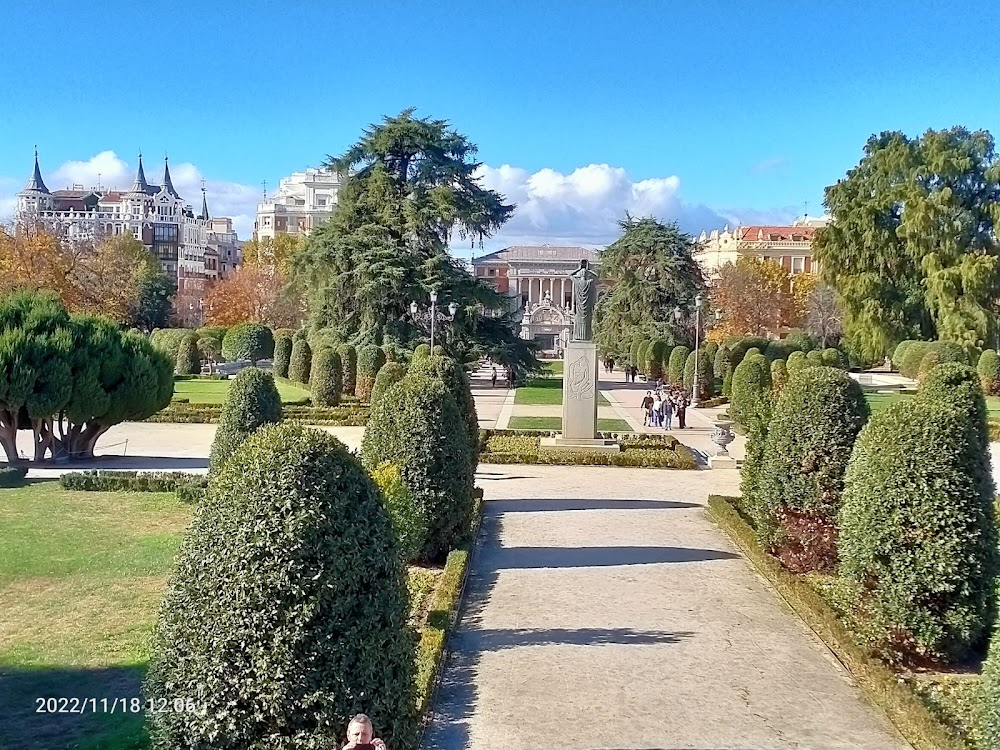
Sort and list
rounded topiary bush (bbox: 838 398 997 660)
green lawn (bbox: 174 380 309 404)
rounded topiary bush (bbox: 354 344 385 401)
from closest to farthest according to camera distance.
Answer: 1. rounded topiary bush (bbox: 838 398 997 660)
2. green lawn (bbox: 174 380 309 404)
3. rounded topiary bush (bbox: 354 344 385 401)

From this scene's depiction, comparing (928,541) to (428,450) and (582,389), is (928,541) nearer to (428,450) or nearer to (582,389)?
(428,450)

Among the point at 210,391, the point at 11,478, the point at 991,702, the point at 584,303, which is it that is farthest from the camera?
the point at 210,391

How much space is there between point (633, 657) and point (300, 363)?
97.1 ft

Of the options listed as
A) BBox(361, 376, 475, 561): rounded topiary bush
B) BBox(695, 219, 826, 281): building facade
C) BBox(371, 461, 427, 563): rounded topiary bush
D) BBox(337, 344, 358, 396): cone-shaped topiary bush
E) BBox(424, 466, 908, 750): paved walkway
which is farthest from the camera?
BBox(695, 219, 826, 281): building facade

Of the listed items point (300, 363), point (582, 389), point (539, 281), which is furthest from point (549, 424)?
point (539, 281)

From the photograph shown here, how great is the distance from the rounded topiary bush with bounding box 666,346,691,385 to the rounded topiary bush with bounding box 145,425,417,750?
3252 cm

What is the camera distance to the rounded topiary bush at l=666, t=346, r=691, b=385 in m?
36.4

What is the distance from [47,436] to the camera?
58.8 feet

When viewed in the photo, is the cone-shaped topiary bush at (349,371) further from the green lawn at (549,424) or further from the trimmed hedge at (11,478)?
the trimmed hedge at (11,478)

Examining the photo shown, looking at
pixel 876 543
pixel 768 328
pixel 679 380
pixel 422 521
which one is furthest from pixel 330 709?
pixel 768 328

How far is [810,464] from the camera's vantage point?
33.2ft

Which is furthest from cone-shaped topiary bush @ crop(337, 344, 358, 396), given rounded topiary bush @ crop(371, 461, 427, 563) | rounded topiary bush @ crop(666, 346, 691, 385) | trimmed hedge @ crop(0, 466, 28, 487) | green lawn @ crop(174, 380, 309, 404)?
rounded topiary bush @ crop(371, 461, 427, 563)

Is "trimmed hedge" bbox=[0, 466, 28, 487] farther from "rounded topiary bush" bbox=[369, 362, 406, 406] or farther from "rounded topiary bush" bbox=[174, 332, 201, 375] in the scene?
"rounded topiary bush" bbox=[174, 332, 201, 375]

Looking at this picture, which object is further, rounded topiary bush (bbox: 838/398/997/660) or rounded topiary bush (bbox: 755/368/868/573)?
rounded topiary bush (bbox: 755/368/868/573)
